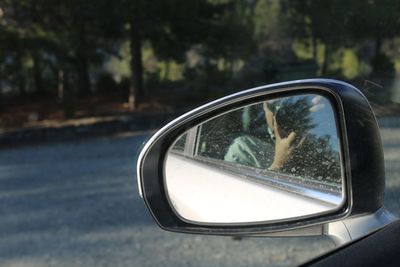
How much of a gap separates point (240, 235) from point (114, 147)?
9632 millimetres

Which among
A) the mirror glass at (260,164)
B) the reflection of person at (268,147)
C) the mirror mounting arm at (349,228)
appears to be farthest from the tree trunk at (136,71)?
the mirror mounting arm at (349,228)

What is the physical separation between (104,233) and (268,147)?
3.53 metres

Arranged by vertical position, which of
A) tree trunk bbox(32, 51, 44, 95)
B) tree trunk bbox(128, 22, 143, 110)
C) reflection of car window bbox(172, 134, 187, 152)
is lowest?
tree trunk bbox(32, 51, 44, 95)

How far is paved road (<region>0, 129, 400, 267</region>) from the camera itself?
407 centimetres

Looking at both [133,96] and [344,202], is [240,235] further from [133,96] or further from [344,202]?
[133,96]

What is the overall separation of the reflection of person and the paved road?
0.27m

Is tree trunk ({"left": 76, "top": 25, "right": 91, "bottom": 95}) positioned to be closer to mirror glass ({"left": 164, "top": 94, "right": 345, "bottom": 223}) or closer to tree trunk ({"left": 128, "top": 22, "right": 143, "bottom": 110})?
tree trunk ({"left": 128, "top": 22, "right": 143, "bottom": 110})

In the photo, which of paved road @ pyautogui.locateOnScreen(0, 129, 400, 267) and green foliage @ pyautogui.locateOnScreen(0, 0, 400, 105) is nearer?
paved road @ pyautogui.locateOnScreen(0, 129, 400, 267)

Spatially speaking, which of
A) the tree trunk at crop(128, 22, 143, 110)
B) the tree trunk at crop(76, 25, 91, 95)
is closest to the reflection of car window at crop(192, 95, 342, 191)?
the tree trunk at crop(76, 25, 91, 95)

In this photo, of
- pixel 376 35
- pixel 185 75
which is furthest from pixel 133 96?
pixel 376 35

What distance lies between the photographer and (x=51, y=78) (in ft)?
68.9

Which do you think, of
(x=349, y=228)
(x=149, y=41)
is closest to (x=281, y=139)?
(x=349, y=228)

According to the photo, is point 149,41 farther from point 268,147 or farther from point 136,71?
point 268,147

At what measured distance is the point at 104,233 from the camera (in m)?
4.85
